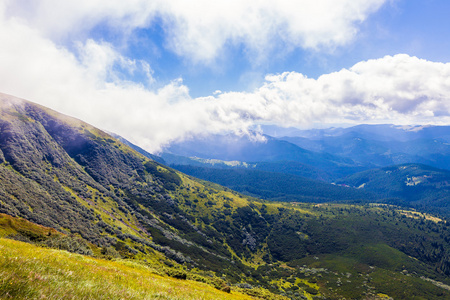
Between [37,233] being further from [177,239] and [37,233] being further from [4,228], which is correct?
[177,239]

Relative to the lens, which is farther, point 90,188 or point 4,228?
point 90,188

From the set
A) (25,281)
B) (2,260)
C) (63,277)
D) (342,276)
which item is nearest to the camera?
(25,281)

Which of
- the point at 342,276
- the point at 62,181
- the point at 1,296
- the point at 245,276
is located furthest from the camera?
the point at 342,276

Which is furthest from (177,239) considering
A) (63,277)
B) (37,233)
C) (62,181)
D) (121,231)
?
(63,277)

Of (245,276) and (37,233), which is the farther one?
(245,276)

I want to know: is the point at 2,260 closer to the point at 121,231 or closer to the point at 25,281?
the point at 25,281

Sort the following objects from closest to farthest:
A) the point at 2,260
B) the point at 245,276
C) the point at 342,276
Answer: the point at 2,260
the point at 245,276
the point at 342,276

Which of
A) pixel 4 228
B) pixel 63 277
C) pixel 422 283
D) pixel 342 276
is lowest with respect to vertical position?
pixel 342 276

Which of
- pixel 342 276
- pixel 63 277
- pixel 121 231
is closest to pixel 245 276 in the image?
pixel 342 276

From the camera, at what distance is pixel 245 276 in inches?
7283

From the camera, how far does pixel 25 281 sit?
5.73 metres

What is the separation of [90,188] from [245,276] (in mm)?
154567

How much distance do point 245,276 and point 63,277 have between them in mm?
205344

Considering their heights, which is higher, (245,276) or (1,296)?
(1,296)
